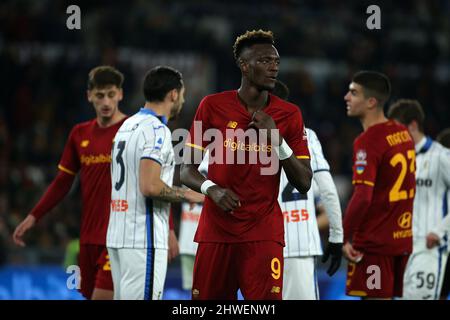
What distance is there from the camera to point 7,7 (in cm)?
1634

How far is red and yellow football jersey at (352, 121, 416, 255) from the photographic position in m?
7.00

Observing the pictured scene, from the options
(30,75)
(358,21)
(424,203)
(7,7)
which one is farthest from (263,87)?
(358,21)

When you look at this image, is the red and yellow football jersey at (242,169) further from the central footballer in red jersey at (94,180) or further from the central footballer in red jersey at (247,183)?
the central footballer in red jersey at (94,180)

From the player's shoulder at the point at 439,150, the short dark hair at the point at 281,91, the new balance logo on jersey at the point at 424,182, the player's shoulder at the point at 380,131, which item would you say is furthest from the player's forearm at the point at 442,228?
the short dark hair at the point at 281,91

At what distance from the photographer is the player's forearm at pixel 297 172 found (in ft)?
16.4

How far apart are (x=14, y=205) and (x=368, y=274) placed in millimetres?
7025

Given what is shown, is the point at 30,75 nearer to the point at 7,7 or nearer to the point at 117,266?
the point at 7,7

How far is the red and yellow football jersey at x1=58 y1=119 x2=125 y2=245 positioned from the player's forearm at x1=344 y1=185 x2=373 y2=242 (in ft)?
6.29

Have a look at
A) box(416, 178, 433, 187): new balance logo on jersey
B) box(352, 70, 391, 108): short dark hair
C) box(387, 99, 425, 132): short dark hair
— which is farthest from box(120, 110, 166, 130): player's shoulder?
box(416, 178, 433, 187): new balance logo on jersey

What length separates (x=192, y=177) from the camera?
17.1 feet

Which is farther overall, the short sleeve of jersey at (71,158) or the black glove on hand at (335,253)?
the short sleeve of jersey at (71,158)

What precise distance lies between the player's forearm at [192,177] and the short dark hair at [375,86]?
8.35 feet

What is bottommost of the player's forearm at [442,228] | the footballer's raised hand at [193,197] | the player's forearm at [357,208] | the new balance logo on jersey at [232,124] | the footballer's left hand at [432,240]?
the footballer's left hand at [432,240]

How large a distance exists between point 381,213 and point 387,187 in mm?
222
